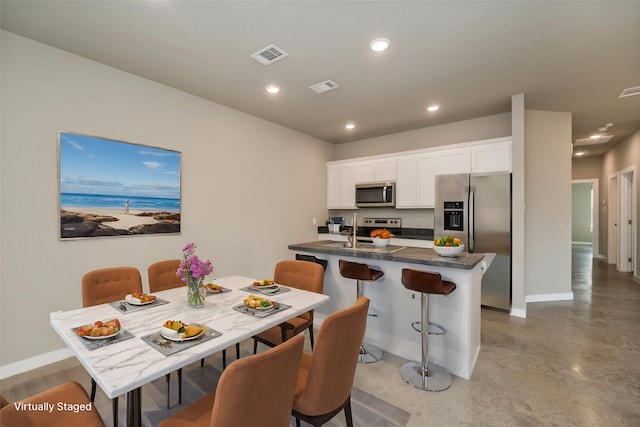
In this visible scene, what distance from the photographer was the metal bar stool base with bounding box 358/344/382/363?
2643mm

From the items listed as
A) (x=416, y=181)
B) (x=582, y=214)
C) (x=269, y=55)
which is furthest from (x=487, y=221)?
(x=582, y=214)

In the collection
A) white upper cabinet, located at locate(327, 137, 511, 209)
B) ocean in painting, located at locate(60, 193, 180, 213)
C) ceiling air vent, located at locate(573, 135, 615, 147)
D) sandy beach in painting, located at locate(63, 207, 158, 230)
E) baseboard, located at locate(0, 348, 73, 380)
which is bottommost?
baseboard, located at locate(0, 348, 73, 380)

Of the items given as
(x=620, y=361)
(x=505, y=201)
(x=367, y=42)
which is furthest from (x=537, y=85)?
(x=620, y=361)

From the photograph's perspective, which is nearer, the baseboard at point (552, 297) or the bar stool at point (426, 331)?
the bar stool at point (426, 331)

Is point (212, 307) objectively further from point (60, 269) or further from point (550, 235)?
point (550, 235)

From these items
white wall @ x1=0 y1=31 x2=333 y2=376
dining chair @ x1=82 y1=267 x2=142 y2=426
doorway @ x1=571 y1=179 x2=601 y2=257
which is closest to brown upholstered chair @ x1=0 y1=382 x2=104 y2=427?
dining chair @ x1=82 y1=267 x2=142 y2=426

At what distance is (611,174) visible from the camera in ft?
21.9

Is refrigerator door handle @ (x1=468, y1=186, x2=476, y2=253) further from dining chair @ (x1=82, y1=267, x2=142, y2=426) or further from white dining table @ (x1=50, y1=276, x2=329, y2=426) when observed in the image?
dining chair @ (x1=82, y1=267, x2=142, y2=426)

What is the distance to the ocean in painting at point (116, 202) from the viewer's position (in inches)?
103

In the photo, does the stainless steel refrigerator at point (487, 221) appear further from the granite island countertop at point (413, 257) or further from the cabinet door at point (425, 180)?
the granite island countertop at point (413, 257)

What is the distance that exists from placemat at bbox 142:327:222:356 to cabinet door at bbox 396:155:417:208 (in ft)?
13.0

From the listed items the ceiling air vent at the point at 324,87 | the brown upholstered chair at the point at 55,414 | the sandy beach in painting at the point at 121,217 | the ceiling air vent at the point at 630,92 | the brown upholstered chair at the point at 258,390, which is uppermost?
the ceiling air vent at the point at 630,92

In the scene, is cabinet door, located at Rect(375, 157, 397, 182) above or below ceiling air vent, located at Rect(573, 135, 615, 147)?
below

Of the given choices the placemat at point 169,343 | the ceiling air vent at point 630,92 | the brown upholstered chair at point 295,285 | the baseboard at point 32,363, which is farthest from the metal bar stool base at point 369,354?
the ceiling air vent at point 630,92
